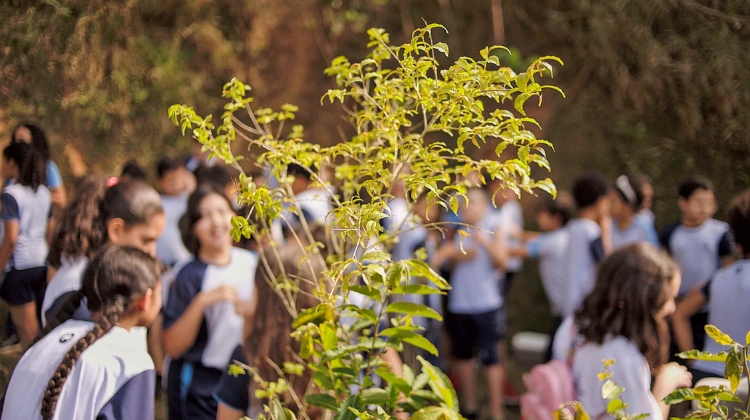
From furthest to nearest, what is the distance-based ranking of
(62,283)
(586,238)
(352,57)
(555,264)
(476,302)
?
(352,57) < (555,264) < (476,302) < (586,238) < (62,283)

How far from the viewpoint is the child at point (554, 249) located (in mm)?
4340

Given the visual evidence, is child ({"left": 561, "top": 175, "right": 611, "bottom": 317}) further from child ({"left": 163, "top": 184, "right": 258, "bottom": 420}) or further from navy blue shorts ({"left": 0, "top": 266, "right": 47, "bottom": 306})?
navy blue shorts ({"left": 0, "top": 266, "right": 47, "bottom": 306})

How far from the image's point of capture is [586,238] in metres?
3.97

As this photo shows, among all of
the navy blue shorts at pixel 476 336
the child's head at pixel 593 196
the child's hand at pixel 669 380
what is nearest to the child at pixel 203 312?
the child's hand at pixel 669 380

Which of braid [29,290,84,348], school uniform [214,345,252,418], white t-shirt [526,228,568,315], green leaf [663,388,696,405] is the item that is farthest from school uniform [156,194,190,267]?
green leaf [663,388,696,405]

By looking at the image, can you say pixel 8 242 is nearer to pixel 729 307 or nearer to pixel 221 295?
pixel 221 295

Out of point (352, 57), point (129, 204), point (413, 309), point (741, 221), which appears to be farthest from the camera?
point (352, 57)

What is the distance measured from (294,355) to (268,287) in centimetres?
35

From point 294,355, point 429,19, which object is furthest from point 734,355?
point 429,19

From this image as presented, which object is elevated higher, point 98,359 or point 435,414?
point 98,359

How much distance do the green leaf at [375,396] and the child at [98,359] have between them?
22.5 inches

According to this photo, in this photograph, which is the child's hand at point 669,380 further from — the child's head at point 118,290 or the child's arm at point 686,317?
the child's head at point 118,290

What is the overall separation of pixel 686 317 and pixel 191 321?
2.19 metres

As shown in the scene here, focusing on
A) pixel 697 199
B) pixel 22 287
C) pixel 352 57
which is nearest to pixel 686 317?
pixel 697 199
